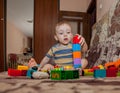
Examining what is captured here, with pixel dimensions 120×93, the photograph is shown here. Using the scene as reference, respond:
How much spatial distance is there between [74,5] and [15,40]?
2.53 meters

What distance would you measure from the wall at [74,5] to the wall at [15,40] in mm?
1893

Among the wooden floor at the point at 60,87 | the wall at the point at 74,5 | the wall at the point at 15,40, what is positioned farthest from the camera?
the wall at the point at 15,40

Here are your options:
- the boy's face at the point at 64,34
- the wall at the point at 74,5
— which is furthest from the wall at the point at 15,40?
the boy's face at the point at 64,34

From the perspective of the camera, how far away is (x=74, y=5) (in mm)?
3531

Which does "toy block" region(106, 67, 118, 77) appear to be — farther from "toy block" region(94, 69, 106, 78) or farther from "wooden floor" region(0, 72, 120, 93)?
"wooden floor" region(0, 72, 120, 93)

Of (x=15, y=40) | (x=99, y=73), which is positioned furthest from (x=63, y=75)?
(x=15, y=40)

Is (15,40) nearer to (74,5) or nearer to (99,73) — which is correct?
(74,5)

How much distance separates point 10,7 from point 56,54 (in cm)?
361

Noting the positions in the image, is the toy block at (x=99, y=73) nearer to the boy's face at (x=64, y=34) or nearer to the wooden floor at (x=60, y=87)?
the wooden floor at (x=60, y=87)

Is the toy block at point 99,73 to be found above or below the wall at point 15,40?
below

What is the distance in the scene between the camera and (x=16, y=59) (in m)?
4.79

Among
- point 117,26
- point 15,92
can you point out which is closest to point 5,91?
point 15,92

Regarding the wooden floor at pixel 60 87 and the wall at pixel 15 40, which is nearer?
the wooden floor at pixel 60 87

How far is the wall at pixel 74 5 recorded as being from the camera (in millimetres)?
3512
